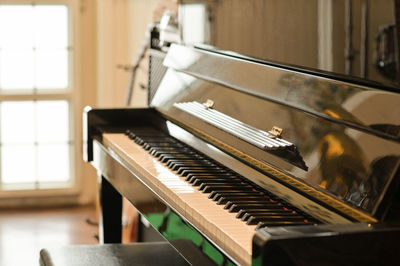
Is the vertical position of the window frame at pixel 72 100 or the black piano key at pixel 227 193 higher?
the black piano key at pixel 227 193

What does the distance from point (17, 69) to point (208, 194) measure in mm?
3438

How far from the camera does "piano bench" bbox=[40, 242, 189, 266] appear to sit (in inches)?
81.0

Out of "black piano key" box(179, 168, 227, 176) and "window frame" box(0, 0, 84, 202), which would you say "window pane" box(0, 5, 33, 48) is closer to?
"window frame" box(0, 0, 84, 202)

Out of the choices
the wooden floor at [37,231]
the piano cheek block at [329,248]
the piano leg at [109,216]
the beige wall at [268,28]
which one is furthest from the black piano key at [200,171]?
the wooden floor at [37,231]

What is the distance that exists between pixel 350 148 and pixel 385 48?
24 cm

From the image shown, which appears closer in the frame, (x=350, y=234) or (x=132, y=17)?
(x=350, y=234)

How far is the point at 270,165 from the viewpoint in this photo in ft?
5.67

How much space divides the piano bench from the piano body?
15 centimetres

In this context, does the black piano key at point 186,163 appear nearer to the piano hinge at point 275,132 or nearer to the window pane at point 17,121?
the piano hinge at point 275,132

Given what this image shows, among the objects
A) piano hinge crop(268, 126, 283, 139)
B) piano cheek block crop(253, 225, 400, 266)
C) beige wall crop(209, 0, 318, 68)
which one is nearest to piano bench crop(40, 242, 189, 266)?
piano hinge crop(268, 126, 283, 139)

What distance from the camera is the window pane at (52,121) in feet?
16.3

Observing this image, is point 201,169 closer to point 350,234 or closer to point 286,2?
point 286,2

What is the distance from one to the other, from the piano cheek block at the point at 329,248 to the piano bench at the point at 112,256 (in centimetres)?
92

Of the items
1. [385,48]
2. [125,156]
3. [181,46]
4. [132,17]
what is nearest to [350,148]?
[385,48]
